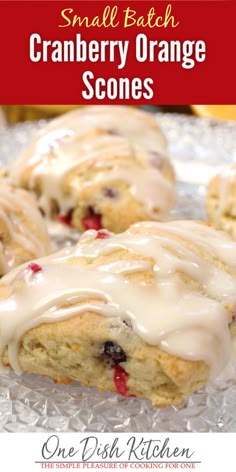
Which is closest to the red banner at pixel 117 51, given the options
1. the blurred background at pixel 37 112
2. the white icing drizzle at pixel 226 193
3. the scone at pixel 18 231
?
the scone at pixel 18 231

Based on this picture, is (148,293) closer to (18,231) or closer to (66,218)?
(18,231)

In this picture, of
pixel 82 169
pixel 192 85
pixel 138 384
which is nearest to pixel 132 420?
pixel 138 384

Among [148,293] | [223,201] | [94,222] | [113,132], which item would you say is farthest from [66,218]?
[148,293]

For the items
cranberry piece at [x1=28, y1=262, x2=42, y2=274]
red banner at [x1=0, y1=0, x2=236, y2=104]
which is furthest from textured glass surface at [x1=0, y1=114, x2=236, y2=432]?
red banner at [x1=0, y1=0, x2=236, y2=104]

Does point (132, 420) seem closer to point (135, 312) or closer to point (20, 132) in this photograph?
point (135, 312)

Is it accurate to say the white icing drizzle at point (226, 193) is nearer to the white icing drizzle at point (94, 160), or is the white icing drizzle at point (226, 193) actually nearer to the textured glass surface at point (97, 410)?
the white icing drizzle at point (94, 160)

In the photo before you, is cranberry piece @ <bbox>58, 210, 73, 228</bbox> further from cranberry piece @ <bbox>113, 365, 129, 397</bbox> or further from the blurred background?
the blurred background
